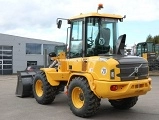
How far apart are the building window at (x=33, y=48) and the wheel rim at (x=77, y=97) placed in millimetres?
40240

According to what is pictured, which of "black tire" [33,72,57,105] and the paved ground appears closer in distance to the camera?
the paved ground

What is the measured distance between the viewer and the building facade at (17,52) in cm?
4431

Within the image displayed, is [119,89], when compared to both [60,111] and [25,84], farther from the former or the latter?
[25,84]

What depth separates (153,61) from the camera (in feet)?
104

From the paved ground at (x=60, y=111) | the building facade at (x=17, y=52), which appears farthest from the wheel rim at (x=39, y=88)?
the building facade at (x=17, y=52)

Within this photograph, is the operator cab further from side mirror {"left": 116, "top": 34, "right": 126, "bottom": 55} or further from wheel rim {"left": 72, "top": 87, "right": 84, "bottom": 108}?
wheel rim {"left": 72, "top": 87, "right": 84, "bottom": 108}

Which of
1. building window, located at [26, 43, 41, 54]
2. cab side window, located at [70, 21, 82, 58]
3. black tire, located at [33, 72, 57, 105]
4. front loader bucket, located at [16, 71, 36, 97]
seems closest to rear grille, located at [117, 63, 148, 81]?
cab side window, located at [70, 21, 82, 58]

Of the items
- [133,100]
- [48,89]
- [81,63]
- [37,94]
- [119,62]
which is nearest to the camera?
[119,62]

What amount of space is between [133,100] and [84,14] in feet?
9.96

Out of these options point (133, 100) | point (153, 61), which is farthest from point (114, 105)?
point (153, 61)

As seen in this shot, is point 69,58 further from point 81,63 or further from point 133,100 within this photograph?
point 133,100

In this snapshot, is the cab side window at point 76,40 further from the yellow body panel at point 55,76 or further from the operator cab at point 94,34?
the yellow body panel at point 55,76

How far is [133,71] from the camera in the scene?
8273mm

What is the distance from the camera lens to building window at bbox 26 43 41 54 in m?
48.7
